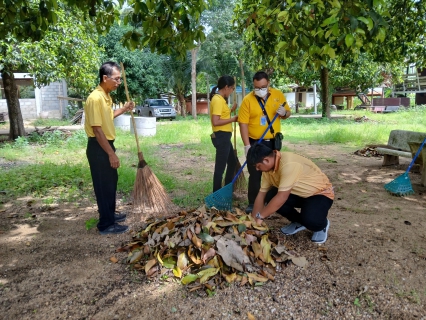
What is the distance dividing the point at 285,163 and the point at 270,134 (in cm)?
95

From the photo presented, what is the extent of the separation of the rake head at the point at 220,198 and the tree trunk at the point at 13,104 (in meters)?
8.87

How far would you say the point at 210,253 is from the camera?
256 cm

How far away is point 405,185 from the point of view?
14.9 feet

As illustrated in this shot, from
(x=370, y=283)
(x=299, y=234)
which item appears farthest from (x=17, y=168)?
(x=370, y=283)

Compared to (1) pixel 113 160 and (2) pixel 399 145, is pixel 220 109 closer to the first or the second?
(1) pixel 113 160

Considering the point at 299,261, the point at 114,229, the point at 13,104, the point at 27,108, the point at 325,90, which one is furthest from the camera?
the point at 27,108

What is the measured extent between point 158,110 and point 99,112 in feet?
61.4

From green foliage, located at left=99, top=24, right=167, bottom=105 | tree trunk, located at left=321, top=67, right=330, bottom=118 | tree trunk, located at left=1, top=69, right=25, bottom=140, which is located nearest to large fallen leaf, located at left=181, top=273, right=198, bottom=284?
tree trunk, located at left=1, top=69, right=25, bottom=140

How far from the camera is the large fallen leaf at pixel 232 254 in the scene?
8.20 feet

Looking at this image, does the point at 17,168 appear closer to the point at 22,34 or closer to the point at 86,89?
the point at 22,34

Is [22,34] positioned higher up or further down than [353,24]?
higher up

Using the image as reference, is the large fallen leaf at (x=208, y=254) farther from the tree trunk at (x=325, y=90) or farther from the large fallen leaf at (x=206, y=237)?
the tree trunk at (x=325, y=90)

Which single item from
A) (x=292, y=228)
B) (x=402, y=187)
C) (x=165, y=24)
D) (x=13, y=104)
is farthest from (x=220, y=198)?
(x=13, y=104)

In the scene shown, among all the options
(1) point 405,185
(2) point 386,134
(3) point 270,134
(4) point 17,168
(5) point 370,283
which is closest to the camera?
(5) point 370,283
